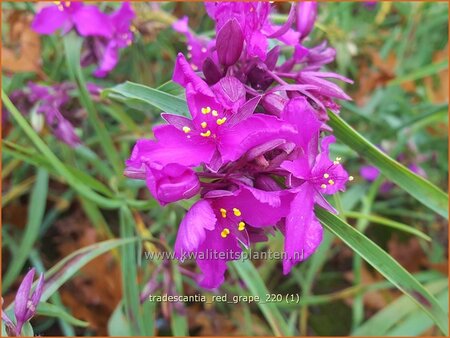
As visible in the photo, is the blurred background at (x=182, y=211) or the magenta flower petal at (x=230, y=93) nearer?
the magenta flower petal at (x=230, y=93)

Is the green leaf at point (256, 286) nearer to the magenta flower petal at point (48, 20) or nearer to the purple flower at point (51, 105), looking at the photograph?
the purple flower at point (51, 105)

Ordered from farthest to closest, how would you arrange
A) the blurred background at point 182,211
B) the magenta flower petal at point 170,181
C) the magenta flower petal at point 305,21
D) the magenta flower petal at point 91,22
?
the blurred background at point 182,211
the magenta flower petal at point 91,22
the magenta flower petal at point 305,21
the magenta flower petal at point 170,181

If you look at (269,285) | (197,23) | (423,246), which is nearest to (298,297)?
(269,285)

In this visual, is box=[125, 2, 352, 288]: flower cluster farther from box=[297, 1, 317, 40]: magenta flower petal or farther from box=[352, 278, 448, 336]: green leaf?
box=[352, 278, 448, 336]: green leaf

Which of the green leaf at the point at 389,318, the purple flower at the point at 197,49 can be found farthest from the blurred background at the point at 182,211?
the purple flower at the point at 197,49

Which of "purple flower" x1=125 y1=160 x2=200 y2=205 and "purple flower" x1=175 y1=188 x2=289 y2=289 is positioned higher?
"purple flower" x1=125 y1=160 x2=200 y2=205

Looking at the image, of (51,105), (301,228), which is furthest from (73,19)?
(301,228)

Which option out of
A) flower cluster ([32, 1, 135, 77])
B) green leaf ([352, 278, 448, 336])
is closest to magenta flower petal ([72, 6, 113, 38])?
flower cluster ([32, 1, 135, 77])

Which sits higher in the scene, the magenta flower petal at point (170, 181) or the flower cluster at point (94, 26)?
the magenta flower petal at point (170, 181)

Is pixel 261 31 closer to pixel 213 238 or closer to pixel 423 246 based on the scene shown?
pixel 213 238

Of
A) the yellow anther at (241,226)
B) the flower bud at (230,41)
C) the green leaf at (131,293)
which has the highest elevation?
the flower bud at (230,41)
